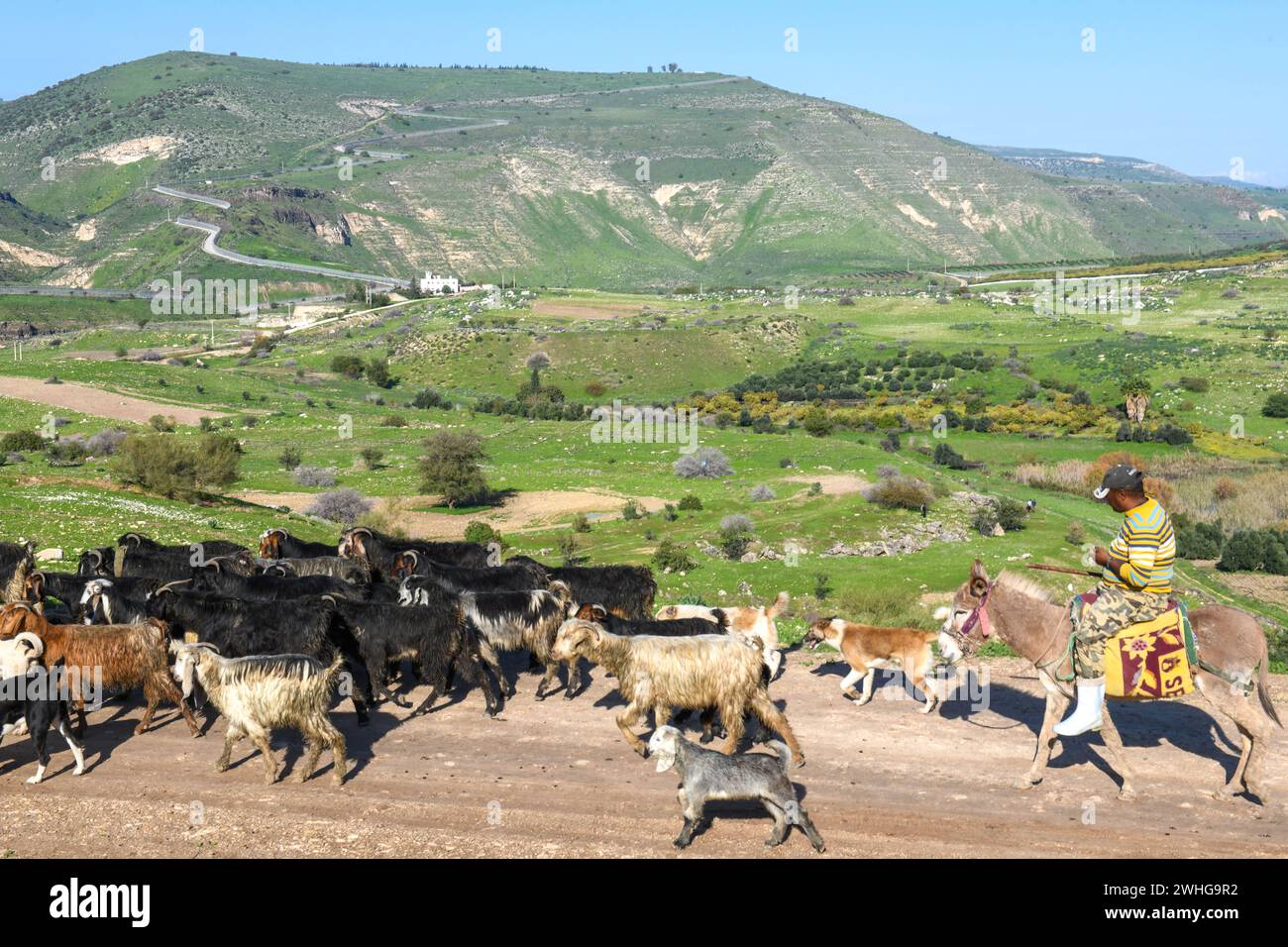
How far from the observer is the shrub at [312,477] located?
158 ft

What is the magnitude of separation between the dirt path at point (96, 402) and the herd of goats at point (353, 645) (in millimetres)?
49706

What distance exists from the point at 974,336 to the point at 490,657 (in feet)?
321

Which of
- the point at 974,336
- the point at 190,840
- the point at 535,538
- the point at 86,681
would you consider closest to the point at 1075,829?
the point at 190,840

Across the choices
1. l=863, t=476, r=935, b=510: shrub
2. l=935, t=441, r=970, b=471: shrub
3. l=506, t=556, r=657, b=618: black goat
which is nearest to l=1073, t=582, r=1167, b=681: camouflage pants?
l=506, t=556, r=657, b=618: black goat

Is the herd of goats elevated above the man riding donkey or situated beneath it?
situated beneath

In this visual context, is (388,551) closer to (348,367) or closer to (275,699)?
(275,699)

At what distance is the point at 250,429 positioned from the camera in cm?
6406

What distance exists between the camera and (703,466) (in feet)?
167

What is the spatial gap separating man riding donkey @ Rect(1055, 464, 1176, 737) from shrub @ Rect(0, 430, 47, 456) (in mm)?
49062

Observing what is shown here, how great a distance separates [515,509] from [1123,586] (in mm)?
34952

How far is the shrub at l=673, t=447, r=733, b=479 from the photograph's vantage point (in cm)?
5053

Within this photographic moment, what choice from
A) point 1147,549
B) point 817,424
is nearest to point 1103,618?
point 1147,549

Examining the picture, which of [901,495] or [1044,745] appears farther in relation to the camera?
[901,495]

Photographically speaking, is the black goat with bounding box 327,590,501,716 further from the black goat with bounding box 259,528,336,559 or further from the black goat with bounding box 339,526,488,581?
the black goat with bounding box 259,528,336,559
